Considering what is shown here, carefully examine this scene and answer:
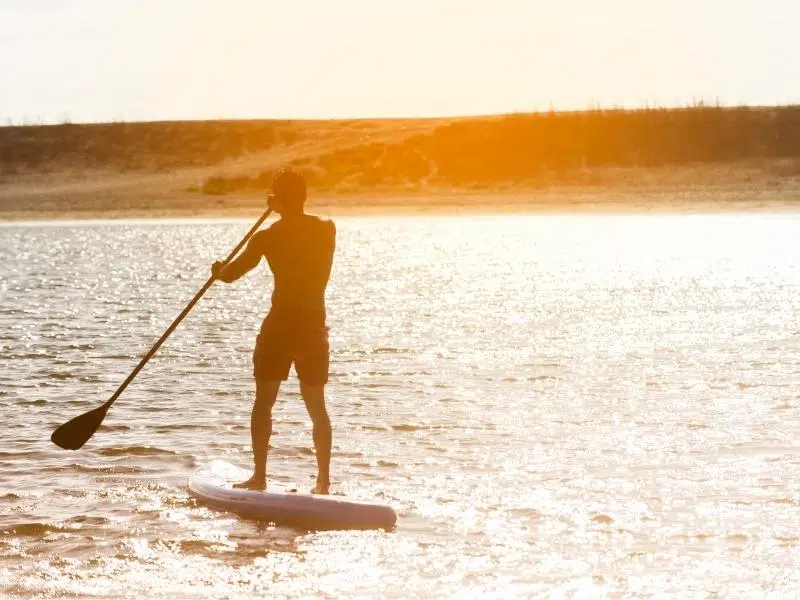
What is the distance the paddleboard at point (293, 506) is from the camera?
737cm

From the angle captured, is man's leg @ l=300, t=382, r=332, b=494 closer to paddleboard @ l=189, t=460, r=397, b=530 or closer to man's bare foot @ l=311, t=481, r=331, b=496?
man's bare foot @ l=311, t=481, r=331, b=496

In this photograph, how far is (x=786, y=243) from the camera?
119ft

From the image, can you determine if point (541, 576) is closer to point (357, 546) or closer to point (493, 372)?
point (357, 546)

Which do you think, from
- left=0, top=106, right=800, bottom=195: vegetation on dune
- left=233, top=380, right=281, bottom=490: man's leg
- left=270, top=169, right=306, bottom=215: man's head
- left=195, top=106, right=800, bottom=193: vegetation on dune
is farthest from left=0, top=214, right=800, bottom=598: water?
left=0, top=106, right=800, bottom=195: vegetation on dune

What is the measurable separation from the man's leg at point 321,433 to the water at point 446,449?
237 millimetres

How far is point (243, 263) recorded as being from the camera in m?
7.74

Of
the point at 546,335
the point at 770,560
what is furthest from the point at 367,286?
the point at 770,560

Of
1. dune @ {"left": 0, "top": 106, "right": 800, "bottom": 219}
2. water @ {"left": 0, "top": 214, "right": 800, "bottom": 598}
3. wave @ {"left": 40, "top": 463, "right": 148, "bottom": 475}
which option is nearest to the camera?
water @ {"left": 0, "top": 214, "right": 800, "bottom": 598}

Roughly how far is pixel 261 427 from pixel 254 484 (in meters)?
0.34

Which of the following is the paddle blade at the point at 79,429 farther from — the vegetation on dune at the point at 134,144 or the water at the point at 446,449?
the vegetation on dune at the point at 134,144

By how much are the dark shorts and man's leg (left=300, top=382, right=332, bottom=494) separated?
0.29 feet

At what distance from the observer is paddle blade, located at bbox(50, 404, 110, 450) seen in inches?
351

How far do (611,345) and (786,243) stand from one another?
861 inches

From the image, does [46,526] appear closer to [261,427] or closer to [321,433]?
[261,427]
